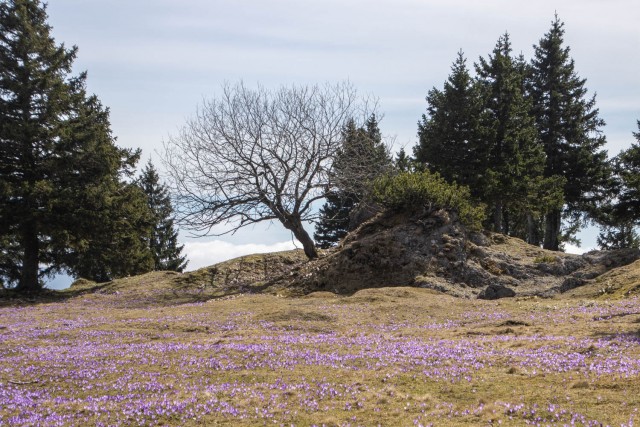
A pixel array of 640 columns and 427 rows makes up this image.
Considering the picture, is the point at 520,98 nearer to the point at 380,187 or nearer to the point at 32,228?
the point at 380,187

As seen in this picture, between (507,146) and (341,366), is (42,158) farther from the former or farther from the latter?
(507,146)

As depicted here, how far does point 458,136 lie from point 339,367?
2574cm

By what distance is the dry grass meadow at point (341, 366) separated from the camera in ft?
20.0

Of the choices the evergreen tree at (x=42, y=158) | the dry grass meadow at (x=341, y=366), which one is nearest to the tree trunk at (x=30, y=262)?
the evergreen tree at (x=42, y=158)

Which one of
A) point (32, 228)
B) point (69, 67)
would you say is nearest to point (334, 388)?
point (32, 228)

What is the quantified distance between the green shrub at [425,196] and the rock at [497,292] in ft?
17.1

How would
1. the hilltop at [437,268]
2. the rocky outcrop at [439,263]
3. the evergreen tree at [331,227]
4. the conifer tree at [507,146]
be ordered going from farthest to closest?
1. the evergreen tree at [331,227]
2. the conifer tree at [507,146]
3. the rocky outcrop at [439,263]
4. the hilltop at [437,268]

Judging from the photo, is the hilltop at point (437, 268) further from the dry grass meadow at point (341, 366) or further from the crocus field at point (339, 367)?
the crocus field at point (339, 367)

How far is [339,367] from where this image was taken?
825 cm

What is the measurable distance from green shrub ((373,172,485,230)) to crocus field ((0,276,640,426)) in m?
7.03

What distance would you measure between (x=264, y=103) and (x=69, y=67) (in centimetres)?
1219

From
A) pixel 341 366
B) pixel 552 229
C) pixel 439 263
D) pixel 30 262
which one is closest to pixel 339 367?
pixel 341 366

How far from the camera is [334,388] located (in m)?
7.11

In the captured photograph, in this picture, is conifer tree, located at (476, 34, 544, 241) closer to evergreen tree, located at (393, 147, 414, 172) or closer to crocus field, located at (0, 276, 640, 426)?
evergreen tree, located at (393, 147, 414, 172)
